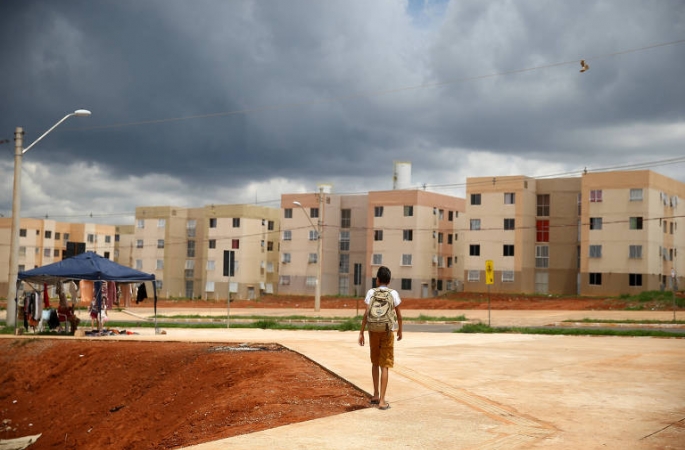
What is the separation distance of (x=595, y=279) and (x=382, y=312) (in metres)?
60.6

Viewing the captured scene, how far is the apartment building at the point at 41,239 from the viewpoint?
386ft

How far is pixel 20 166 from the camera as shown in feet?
93.8

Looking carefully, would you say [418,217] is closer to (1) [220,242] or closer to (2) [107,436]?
(1) [220,242]

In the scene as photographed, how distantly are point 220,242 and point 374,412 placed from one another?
84438mm

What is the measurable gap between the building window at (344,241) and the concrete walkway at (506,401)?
6458cm

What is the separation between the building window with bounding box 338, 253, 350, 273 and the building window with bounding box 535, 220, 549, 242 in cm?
2187

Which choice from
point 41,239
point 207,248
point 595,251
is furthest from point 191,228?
point 595,251

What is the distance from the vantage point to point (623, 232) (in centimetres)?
6625

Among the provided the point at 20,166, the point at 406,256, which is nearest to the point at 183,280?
the point at 406,256

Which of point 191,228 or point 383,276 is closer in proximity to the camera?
point 383,276

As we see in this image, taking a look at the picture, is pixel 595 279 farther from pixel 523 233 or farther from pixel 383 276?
pixel 383 276

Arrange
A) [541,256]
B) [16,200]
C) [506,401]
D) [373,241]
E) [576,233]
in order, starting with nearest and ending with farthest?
[506,401] → [16,200] → [576,233] → [541,256] → [373,241]

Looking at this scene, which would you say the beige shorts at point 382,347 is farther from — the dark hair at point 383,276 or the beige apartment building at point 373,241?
the beige apartment building at point 373,241

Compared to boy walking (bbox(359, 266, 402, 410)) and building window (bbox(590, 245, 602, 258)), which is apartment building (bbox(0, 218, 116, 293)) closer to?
building window (bbox(590, 245, 602, 258))
